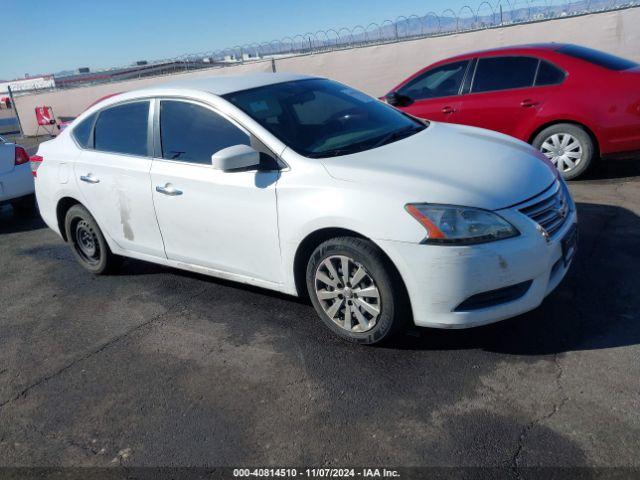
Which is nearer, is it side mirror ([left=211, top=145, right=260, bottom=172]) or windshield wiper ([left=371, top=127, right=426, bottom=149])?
side mirror ([left=211, top=145, right=260, bottom=172])

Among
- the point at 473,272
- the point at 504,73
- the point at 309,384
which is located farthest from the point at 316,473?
the point at 504,73

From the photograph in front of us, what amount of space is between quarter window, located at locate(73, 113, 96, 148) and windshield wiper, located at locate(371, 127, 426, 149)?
2701mm

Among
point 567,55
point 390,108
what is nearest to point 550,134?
point 567,55

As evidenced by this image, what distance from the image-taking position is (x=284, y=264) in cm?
379

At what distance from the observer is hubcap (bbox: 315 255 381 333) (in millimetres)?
3439

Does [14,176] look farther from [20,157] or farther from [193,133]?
[193,133]

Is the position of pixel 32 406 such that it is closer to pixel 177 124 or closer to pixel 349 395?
pixel 349 395

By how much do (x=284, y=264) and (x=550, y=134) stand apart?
14.1 ft

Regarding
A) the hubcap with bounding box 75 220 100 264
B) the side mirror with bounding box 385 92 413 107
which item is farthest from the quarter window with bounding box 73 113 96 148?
the side mirror with bounding box 385 92 413 107

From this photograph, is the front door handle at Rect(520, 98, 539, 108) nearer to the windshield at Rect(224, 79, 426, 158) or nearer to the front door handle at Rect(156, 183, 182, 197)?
the windshield at Rect(224, 79, 426, 158)

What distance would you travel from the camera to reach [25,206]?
8836 mm

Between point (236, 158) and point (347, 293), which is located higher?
point (236, 158)

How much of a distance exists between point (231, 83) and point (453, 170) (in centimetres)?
199

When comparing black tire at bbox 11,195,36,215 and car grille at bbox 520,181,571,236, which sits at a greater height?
car grille at bbox 520,181,571,236
